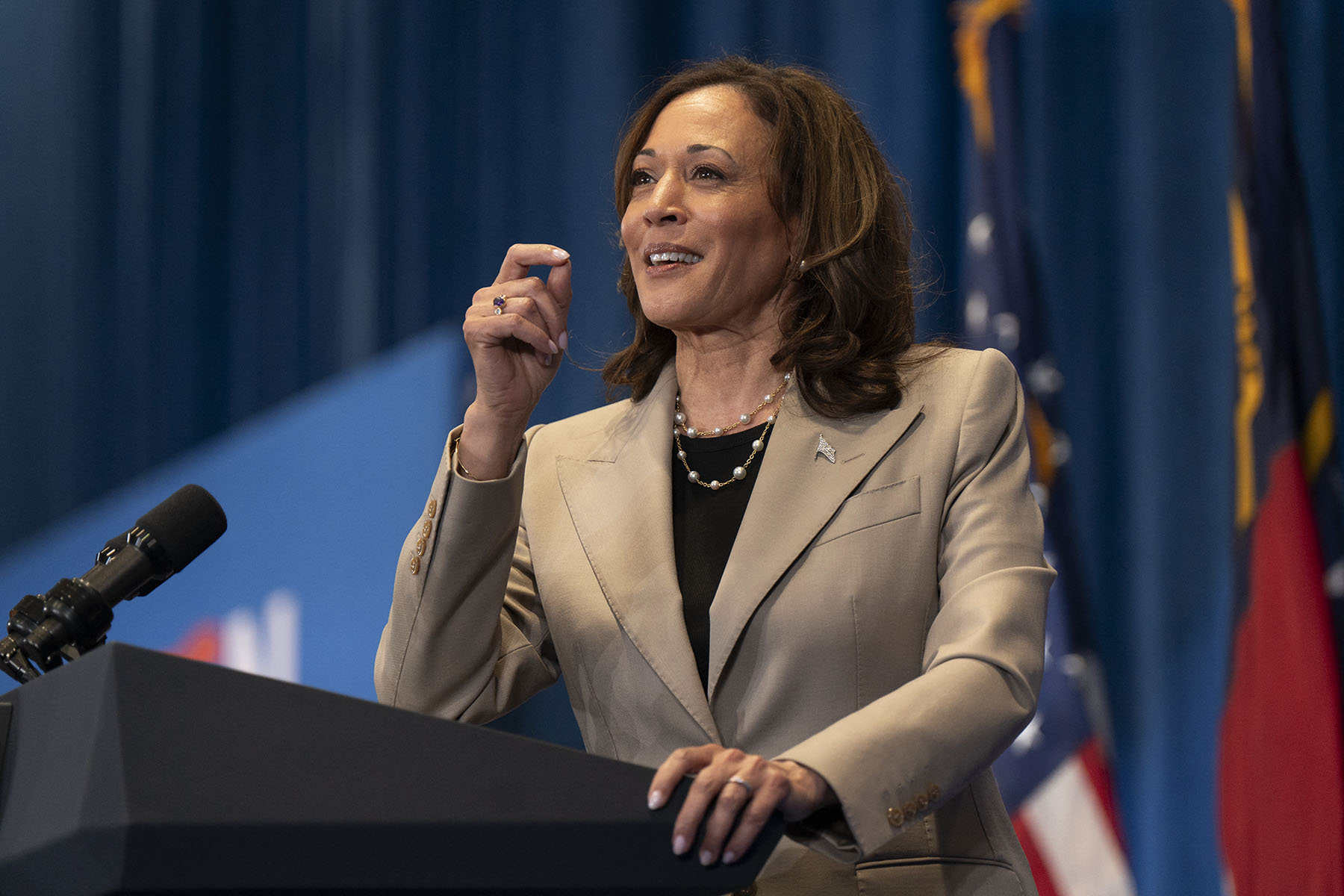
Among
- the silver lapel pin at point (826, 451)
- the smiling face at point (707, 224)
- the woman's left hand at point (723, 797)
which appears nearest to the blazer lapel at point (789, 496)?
the silver lapel pin at point (826, 451)

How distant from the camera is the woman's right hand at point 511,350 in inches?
54.6

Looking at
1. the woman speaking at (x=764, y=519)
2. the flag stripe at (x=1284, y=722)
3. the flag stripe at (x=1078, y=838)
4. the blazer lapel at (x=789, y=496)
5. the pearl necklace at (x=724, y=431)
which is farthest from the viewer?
the flag stripe at (x=1078, y=838)

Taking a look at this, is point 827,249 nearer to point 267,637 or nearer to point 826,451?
point 826,451

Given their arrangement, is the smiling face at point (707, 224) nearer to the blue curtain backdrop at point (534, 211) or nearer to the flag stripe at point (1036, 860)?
the blue curtain backdrop at point (534, 211)

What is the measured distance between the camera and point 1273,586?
248 cm

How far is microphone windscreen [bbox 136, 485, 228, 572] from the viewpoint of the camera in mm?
1025

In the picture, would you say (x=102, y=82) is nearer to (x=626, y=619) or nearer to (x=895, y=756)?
(x=626, y=619)

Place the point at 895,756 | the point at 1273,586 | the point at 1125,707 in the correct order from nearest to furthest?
1. the point at 895,756
2. the point at 1273,586
3. the point at 1125,707

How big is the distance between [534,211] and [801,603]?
7.15ft

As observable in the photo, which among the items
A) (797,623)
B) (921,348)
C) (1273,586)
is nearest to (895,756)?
(797,623)

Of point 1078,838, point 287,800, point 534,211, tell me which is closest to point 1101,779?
point 1078,838

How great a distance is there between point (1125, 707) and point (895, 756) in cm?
178

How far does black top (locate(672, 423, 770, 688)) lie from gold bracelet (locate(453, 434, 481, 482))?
0.83ft

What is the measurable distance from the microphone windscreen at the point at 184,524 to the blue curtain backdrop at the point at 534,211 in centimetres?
200
